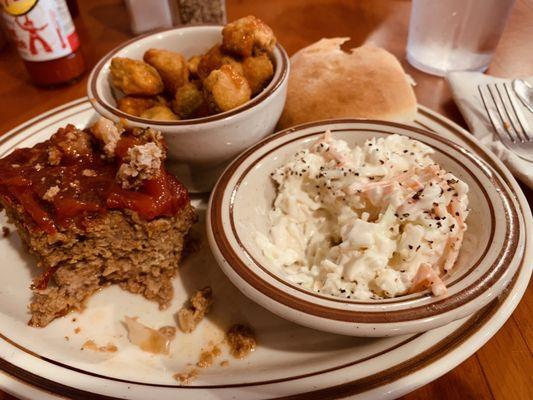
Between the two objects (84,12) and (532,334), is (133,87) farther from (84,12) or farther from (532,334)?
(84,12)

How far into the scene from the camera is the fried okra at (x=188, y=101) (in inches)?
56.4

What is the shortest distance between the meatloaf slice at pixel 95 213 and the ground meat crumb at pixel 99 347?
14cm

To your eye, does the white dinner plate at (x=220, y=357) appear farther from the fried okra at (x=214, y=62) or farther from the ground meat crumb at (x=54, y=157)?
the fried okra at (x=214, y=62)

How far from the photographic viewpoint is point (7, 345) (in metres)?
1.08

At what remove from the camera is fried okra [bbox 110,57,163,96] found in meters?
1.43

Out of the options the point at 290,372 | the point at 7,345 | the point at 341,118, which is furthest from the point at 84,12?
the point at 290,372

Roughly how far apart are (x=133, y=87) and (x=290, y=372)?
100 cm

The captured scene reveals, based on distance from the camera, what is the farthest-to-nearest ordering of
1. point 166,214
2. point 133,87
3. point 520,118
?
point 520,118
point 133,87
point 166,214

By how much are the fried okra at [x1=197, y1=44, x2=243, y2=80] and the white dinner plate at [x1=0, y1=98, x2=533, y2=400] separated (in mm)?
659

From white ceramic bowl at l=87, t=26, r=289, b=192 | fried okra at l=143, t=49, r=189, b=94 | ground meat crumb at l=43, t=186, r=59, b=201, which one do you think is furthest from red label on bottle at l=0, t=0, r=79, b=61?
ground meat crumb at l=43, t=186, r=59, b=201

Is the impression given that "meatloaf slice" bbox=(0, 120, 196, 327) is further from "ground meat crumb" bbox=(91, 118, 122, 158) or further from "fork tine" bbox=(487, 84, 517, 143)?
"fork tine" bbox=(487, 84, 517, 143)

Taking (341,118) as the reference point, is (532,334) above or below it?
below

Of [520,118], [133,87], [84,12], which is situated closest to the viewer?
[133,87]

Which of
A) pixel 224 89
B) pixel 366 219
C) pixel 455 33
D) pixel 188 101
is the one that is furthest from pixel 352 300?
pixel 455 33
